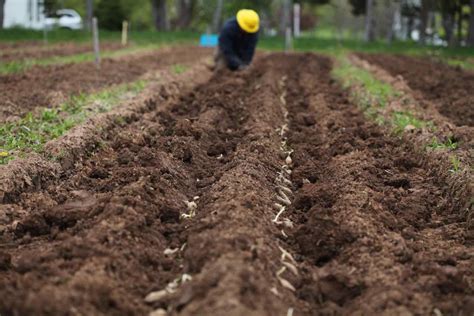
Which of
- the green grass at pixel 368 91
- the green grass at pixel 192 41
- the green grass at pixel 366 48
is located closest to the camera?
the green grass at pixel 368 91

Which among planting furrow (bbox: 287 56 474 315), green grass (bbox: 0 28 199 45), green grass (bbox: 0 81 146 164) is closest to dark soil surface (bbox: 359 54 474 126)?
planting furrow (bbox: 287 56 474 315)

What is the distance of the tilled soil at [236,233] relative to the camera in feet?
12.5

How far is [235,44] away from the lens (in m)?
14.3

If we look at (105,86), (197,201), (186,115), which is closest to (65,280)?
(197,201)

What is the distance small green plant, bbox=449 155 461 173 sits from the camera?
251 inches

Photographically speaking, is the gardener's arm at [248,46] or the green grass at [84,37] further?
the green grass at [84,37]

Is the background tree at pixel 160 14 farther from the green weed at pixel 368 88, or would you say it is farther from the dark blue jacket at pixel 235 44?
the dark blue jacket at pixel 235 44

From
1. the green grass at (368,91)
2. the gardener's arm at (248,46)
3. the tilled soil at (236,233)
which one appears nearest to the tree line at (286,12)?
the gardener's arm at (248,46)

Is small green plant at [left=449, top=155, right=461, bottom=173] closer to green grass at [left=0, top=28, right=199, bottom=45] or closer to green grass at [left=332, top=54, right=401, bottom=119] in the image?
green grass at [left=332, top=54, right=401, bottom=119]

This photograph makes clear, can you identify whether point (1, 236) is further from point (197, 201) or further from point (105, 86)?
point (105, 86)

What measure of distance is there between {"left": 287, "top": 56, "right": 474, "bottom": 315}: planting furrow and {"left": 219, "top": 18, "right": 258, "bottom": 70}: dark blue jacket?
229 inches

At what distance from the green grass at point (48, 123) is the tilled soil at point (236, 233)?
55cm

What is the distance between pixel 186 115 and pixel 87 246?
5465 millimetres

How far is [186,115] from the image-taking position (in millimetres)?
9641
